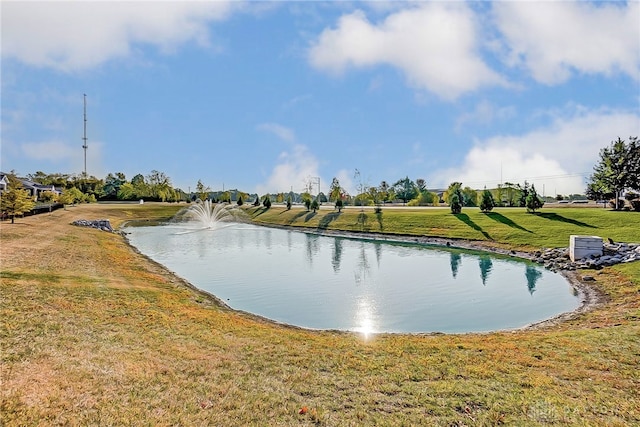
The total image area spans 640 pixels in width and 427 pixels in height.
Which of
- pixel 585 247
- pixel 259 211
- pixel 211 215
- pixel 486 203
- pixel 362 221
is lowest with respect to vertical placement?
pixel 585 247

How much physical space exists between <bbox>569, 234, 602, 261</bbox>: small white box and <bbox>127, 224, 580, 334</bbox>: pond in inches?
93.8

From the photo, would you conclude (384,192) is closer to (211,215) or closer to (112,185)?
(211,215)

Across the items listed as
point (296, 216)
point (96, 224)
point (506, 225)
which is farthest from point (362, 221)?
point (96, 224)

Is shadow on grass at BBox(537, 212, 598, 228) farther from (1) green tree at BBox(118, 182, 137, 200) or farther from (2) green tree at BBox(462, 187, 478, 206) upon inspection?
(1) green tree at BBox(118, 182, 137, 200)

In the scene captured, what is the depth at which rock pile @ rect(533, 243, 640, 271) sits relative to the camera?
20.5m

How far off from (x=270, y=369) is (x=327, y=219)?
44.6 metres

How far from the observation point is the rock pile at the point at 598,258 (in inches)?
805

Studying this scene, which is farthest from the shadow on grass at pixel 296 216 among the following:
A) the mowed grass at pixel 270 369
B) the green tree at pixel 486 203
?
the mowed grass at pixel 270 369

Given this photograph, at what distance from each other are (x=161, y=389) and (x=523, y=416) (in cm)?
Result: 551

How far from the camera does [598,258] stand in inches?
845

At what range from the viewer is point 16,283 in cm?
1117

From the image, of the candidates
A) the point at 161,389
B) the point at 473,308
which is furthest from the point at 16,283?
the point at 473,308

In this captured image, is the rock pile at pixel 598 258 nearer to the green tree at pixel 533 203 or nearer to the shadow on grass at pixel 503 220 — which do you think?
the shadow on grass at pixel 503 220

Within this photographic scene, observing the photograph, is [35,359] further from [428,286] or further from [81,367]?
[428,286]
